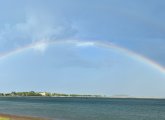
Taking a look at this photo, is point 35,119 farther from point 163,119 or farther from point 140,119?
point 163,119

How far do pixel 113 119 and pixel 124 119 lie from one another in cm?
210

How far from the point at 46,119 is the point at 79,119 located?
5.23 metres

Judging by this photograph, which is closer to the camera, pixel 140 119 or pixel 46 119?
pixel 46 119

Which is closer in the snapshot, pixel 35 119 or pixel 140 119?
pixel 35 119

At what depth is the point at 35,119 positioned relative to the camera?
5822 cm

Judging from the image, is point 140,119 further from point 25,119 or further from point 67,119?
point 25,119

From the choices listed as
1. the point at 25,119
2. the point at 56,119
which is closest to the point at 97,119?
the point at 56,119

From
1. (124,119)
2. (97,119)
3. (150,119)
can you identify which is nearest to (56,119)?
(97,119)

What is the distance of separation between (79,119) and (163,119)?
15.6 m

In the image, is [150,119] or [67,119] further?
[150,119]

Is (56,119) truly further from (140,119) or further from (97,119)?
(140,119)

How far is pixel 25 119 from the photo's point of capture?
5753 centimetres

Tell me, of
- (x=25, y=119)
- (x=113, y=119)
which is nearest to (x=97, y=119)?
(x=113, y=119)

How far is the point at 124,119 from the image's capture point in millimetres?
62500
